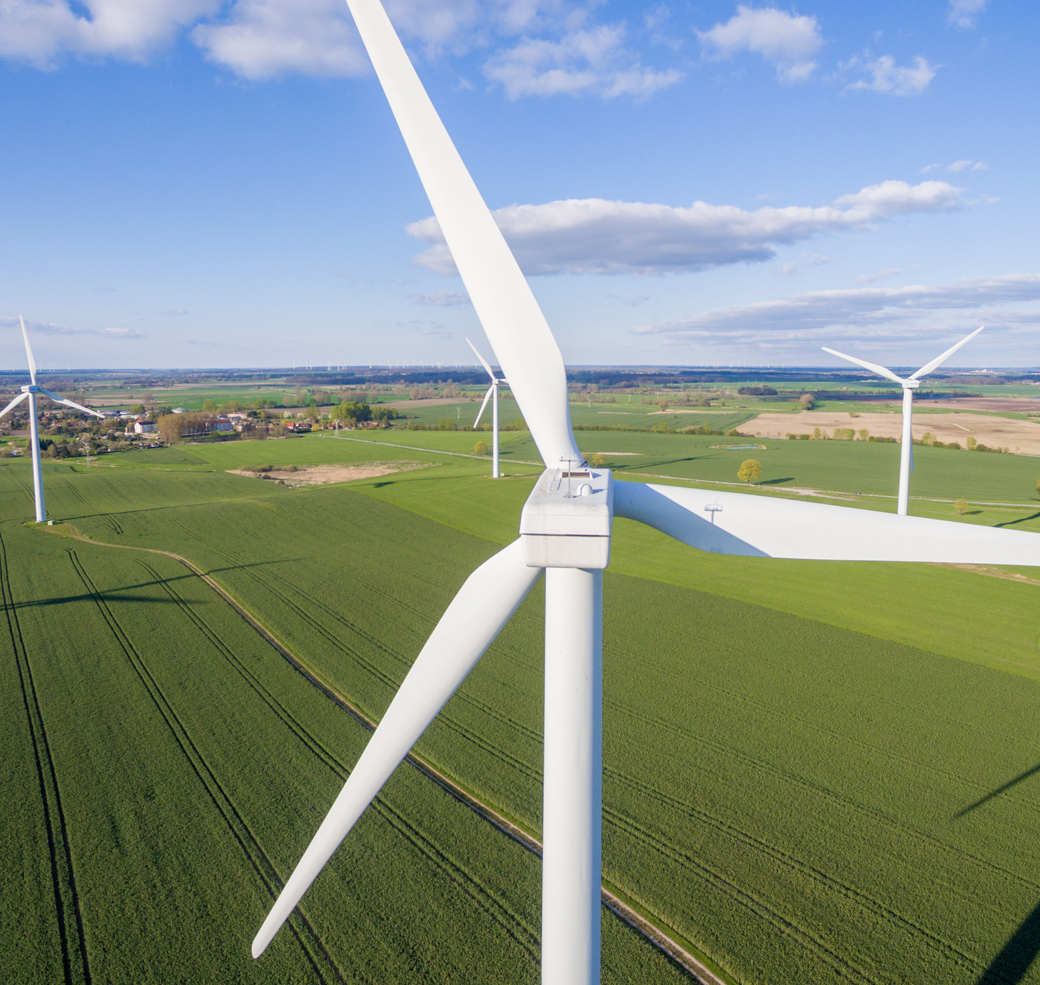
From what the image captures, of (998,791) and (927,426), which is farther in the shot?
(927,426)

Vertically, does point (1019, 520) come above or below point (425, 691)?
below

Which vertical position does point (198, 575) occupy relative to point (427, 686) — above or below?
below

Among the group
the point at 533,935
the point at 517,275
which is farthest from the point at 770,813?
the point at 517,275

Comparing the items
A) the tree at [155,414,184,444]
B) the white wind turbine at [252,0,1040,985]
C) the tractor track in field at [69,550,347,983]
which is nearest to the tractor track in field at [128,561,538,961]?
the tractor track in field at [69,550,347,983]

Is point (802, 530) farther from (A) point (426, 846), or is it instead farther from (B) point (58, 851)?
(B) point (58, 851)

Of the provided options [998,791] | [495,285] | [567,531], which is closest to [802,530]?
[567,531]

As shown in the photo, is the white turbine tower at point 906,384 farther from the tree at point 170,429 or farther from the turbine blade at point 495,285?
the tree at point 170,429

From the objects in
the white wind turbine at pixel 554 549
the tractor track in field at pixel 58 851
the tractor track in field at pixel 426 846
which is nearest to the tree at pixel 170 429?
the tractor track in field at pixel 58 851

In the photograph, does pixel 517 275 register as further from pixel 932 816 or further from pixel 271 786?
pixel 932 816
